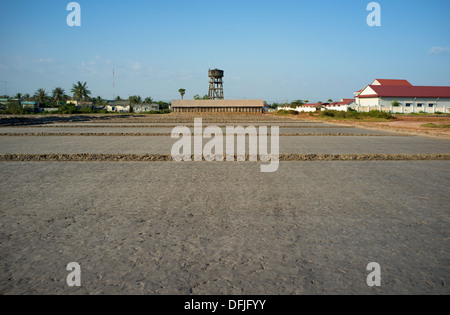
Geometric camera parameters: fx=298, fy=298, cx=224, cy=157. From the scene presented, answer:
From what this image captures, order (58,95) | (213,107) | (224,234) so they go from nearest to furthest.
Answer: (224,234), (213,107), (58,95)

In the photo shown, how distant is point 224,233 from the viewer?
12.0ft

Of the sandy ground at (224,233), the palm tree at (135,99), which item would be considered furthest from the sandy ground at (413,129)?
the palm tree at (135,99)

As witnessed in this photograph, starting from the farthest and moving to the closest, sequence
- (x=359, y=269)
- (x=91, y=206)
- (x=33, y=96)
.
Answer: (x=33, y=96), (x=91, y=206), (x=359, y=269)

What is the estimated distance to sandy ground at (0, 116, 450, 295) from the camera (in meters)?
2.65

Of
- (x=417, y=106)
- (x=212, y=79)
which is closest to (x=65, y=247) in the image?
(x=417, y=106)

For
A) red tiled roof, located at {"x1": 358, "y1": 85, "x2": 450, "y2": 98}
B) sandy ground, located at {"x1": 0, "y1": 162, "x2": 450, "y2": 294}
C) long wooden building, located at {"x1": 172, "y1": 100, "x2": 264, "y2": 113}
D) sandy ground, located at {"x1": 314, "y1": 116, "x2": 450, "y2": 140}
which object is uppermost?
red tiled roof, located at {"x1": 358, "y1": 85, "x2": 450, "y2": 98}

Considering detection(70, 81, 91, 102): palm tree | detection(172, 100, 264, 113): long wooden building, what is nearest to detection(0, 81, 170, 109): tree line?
detection(70, 81, 91, 102): palm tree

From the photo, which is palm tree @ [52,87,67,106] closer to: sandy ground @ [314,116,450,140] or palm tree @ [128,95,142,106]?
palm tree @ [128,95,142,106]

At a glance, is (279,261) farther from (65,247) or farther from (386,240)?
(65,247)

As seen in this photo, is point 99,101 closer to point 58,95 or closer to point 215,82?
point 58,95

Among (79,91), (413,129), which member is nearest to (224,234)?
(413,129)
